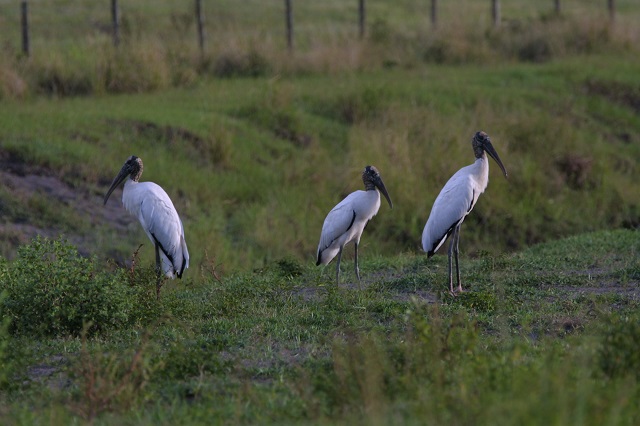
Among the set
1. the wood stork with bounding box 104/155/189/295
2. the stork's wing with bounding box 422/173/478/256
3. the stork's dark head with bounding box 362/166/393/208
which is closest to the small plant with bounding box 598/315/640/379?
the stork's wing with bounding box 422/173/478/256

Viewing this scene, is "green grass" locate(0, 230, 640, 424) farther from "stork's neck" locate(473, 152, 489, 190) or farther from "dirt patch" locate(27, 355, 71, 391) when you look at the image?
"stork's neck" locate(473, 152, 489, 190)

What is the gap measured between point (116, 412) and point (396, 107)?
11.4 metres

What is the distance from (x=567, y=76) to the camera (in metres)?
19.9

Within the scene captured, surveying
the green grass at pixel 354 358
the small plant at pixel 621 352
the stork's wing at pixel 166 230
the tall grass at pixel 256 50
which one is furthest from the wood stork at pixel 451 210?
the tall grass at pixel 256 50

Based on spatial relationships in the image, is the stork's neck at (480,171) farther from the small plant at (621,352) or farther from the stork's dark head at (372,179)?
the small plant at (621,352)

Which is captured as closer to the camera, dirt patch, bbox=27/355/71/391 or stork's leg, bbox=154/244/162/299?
dirt patch, bbox=27/355/71/391

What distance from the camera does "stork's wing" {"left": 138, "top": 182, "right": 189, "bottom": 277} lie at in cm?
925

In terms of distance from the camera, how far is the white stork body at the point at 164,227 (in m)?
9.25

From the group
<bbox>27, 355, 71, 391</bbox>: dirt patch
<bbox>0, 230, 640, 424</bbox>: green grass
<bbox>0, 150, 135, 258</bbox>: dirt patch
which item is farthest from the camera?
<bbox>0, 150, 135, 258</bbox>: dirt patch

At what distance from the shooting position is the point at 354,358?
5.49 m

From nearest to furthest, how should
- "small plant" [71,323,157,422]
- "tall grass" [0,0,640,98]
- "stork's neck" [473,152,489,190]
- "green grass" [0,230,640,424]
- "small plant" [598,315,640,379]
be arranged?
"green grass" [0,230,640,424] < "small plant" [71,323,157,422] < "small plant" [598,315,640,379] < "stork's neck" [473,152,489,190] < "tall grass" [0,0,640,98]

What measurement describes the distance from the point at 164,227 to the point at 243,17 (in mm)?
22814

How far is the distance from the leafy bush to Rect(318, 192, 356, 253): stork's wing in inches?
94.1

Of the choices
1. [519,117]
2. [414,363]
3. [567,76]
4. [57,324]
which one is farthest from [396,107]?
[414,363]
